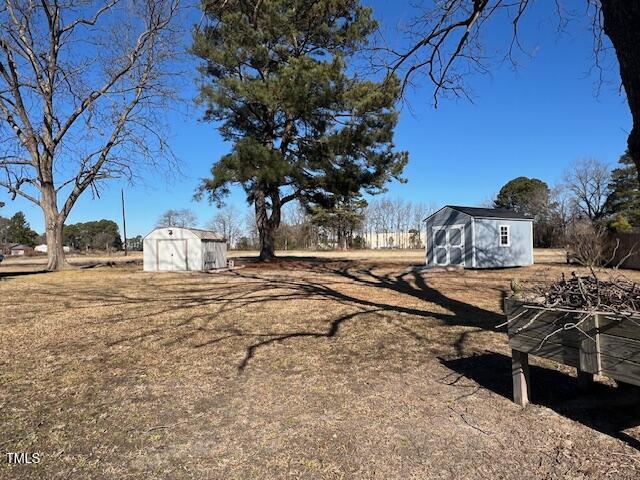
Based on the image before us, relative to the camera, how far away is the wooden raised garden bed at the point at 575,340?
2.70m

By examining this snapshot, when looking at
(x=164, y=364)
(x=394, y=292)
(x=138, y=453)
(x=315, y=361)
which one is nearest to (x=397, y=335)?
(x=315, y=361)

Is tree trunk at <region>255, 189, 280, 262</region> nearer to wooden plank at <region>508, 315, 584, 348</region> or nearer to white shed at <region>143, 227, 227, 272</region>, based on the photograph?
white shed at <region>143, 227, 227, 272</region>

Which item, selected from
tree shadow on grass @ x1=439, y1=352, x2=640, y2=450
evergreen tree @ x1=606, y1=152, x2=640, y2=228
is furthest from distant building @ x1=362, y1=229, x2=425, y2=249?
tree shadow on grass @ x1=439, y1=352, x2=640, y2=450

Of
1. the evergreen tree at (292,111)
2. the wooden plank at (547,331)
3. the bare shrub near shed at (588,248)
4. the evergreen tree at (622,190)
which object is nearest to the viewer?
the wooden plank at (547,331)

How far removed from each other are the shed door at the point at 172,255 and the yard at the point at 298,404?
46.8ft

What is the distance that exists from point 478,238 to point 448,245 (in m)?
1.43

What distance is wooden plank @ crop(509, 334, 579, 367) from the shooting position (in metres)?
3.05

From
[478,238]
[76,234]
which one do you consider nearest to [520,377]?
[478,238]

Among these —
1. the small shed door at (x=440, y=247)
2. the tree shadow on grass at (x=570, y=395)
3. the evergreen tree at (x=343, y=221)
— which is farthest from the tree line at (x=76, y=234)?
the tree shadow on grass at (x=570, y=395)

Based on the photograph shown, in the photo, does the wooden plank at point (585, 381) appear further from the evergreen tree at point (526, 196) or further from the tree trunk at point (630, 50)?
the evergreen tree at point (526, 196)

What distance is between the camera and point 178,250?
851 inches

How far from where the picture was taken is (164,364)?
5.00 meters

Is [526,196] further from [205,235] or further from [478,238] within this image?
[205,235]

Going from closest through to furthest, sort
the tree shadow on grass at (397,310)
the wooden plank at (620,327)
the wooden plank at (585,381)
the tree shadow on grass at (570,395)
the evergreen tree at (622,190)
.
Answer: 1. the wooden plank at (620,327)
2. the tree shadow on grass at (570,395)
3. the wooden plank at (585,381)
4. the tree shadow on grass at (397,310)
5. the evergreen tree at (622,190)
